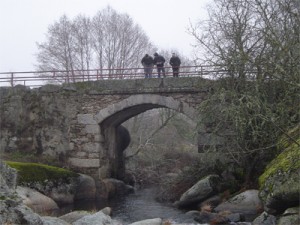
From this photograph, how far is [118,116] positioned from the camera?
54.0 ft

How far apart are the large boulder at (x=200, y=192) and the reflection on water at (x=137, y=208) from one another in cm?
41

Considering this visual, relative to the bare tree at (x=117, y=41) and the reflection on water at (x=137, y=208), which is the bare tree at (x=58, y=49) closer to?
the bare tree at (x=117, y=41)

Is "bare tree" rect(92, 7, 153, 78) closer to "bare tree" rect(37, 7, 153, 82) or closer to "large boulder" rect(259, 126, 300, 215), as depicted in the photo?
"bare tree" rect(37, 7, 153, 82)

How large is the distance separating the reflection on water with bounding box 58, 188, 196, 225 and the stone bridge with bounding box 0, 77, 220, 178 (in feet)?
5.22

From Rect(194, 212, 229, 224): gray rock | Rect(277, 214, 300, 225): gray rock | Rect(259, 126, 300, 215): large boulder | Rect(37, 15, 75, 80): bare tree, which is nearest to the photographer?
Rect(277, 214, 300, 225): gray rock

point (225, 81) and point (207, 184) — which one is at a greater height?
point (225, 81)

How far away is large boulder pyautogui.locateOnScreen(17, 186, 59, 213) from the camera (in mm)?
11469

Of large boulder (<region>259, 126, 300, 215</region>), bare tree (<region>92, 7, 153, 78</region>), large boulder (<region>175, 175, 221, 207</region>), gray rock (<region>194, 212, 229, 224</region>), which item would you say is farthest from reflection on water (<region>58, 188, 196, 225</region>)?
bare tree (<region>92, 7, 153, 78</region>)


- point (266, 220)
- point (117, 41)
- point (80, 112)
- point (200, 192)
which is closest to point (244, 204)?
point (200, 192)

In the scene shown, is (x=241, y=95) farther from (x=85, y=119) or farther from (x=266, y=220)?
(x=85, y=119)

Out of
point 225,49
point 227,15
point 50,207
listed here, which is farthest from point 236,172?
point 50,207

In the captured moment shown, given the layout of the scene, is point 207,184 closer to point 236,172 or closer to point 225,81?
point 236,172

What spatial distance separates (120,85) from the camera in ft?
50.1

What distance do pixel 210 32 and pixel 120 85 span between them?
385 cm
